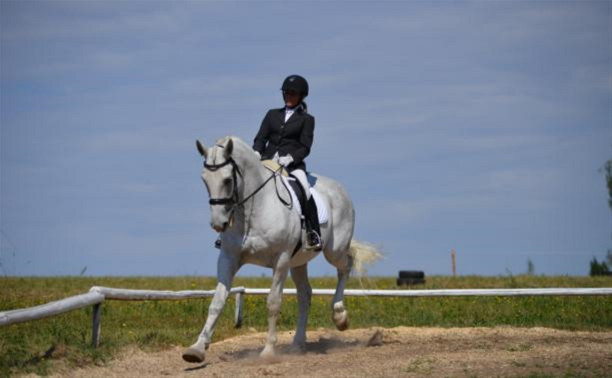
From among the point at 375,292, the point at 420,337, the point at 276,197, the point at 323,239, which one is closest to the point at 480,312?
the point at 375,292

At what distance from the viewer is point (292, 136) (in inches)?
484

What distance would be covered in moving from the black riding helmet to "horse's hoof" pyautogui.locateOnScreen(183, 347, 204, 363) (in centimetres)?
412

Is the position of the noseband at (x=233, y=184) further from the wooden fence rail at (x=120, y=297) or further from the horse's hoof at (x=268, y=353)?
the wooden fence rail at (x=120, y=297)

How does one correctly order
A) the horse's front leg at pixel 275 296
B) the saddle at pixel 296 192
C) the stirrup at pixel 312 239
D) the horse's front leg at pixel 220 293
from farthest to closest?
the stirrup at pixel 312 239, the saddle at pixel 296 192, the horse's front leg at pixel 275 296, the horse's front leg at pixel 220 293

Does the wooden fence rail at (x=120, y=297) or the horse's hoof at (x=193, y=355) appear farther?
the horse's hoof at (x=193, y=355)

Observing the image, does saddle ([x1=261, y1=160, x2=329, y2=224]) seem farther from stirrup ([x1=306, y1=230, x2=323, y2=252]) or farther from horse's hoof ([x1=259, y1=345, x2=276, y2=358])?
horse's hoof ([x1=259, y1=345, x2=276, y2=358])

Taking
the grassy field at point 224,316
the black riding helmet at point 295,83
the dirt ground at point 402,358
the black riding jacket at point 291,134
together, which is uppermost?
the black riding helmet at point 295,83

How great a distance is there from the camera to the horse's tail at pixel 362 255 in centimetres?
1412

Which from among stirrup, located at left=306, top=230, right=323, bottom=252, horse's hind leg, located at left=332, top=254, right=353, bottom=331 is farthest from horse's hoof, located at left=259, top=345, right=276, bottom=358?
horse's hind leg, located at left=332, top=254, right=353, bottom=331

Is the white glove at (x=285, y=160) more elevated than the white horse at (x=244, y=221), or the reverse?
the white glove at (x=285, y=160)

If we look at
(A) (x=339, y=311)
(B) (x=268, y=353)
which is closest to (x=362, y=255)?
(A) (x=339, y=311)

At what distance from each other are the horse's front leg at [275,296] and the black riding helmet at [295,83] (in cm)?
251

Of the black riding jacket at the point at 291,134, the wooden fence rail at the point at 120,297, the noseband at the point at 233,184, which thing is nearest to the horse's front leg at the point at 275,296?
the noseband at the point at 233,184

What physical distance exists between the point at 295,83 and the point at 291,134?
75cm
